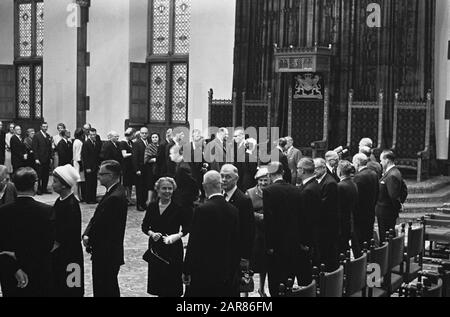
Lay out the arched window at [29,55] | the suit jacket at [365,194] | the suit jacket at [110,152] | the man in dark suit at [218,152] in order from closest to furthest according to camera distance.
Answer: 1. the suit jacket at [365,194]
2. the man in dark suit at [218,152]
3. the suit jacket at [110,152]
4. the arched window at [29,55]

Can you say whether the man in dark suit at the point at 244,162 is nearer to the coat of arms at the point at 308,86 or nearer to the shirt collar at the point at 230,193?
the coat of arms at the point at 308,86

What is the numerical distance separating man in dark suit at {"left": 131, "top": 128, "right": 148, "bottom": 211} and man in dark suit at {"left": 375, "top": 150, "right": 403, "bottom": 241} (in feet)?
18.9

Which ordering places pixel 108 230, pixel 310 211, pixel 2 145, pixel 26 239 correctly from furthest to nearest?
pixel 2 145
pixel 310 211
pixel 108 230
pixel 26 239

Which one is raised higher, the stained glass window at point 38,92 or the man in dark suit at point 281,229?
the stained glass window at point 38,92

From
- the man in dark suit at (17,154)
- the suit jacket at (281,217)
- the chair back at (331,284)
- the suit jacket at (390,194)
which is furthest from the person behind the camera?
the man in dark suit at (17,154)

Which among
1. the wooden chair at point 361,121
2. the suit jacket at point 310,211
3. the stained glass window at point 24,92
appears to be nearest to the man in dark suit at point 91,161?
the wooden chair at point 361,121

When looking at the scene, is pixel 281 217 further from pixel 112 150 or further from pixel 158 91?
pixel 158 91

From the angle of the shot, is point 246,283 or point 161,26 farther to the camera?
point 161,26

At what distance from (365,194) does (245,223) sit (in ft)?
8.13

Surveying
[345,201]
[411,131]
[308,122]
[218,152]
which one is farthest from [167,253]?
[308,122]

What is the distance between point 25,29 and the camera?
21500mm

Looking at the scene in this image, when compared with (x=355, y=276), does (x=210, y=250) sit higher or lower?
higher

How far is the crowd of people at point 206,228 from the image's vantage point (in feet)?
18.5
